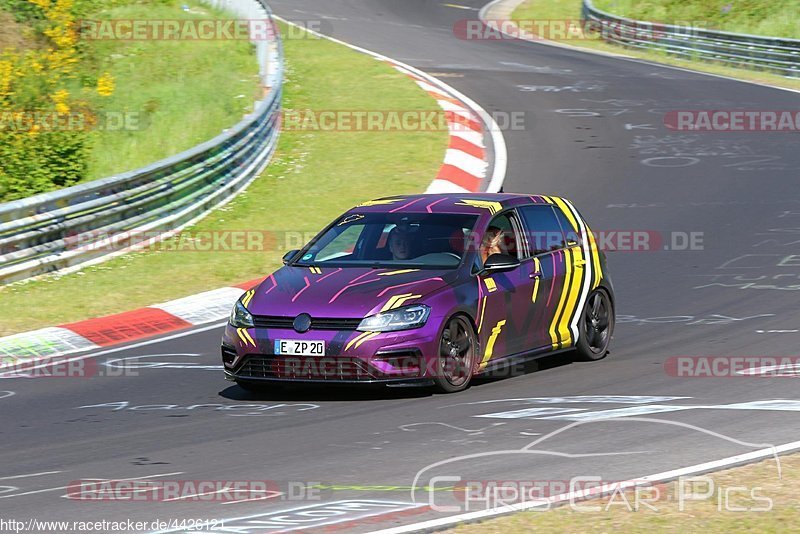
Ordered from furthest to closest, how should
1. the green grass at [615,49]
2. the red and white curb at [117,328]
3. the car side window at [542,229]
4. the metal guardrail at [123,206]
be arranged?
the green grass at [615,49] < the metal guardrail at [123,206] < the red and white curb at [117,328] < the car side window at [542,229]

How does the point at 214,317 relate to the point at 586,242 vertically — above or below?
below

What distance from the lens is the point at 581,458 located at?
A: 757 centimetres

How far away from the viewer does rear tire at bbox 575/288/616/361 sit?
A: 1139 cm

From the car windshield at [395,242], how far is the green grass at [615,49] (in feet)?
66.4

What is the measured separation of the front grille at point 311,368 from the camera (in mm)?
9547

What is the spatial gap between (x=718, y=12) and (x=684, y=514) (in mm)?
38343

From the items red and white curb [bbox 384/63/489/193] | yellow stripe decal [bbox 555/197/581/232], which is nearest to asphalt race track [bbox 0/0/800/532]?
red and white curb [bbox 384/63/489/193]

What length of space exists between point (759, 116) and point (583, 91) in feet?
14.3

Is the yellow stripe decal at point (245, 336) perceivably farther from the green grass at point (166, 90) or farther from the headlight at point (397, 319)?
the green grass at point (166, 90)

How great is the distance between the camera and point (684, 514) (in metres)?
6.29

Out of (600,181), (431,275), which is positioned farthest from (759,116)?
(431,275)

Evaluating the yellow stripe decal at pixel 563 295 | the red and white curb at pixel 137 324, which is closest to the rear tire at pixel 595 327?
the yellow stripe decal at pixel 563 295

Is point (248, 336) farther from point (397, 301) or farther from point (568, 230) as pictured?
point (568, 230)

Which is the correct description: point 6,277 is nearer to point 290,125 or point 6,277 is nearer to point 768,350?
point 768,350
